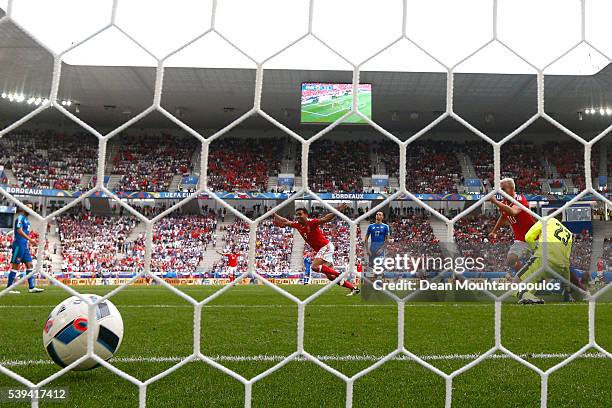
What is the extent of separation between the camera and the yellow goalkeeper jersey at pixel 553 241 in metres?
2.98

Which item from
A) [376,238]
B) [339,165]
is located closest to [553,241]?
[376,238]

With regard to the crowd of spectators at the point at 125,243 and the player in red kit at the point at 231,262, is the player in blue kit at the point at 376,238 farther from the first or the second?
the crowd of spectators at the point at 125,243

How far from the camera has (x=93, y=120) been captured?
1911cm

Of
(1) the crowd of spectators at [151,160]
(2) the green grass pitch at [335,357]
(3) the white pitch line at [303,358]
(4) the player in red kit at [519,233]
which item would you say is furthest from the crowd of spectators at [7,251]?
(4) the player in red kit at [519,233]

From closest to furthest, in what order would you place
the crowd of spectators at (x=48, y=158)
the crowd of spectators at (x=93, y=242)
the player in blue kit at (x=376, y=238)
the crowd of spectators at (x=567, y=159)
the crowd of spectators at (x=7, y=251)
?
1. the player in blue kit at (x=376, y=238)
2. the crowd of spectators at (x=7, y=251)
3. the crowd of spectators at (x=93, y=242)
4. the crowd of spectators at (x=567, y=159)
5. the crowd of spectators at (x=48, y=158)

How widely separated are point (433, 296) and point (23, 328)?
3.62 metres

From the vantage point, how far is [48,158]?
18.8 meters

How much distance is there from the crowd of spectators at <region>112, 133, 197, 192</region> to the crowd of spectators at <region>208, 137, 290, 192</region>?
3.23ft

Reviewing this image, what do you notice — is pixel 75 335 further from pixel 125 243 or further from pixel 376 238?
pixel 125 243

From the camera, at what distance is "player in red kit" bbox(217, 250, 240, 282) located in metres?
13.6

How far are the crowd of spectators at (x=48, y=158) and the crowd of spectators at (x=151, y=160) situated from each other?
0.99 metres

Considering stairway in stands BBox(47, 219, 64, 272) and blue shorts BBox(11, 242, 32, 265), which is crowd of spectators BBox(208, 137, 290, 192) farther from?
blue shorts BBox(11, 242, 32, 265)

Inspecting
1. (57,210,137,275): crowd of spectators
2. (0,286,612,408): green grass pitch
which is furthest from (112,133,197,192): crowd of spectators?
(0,286,612,408): green grass pitch

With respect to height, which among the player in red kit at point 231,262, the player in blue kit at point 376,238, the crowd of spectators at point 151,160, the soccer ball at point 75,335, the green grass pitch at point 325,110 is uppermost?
the green grass pitch at point 325,110
